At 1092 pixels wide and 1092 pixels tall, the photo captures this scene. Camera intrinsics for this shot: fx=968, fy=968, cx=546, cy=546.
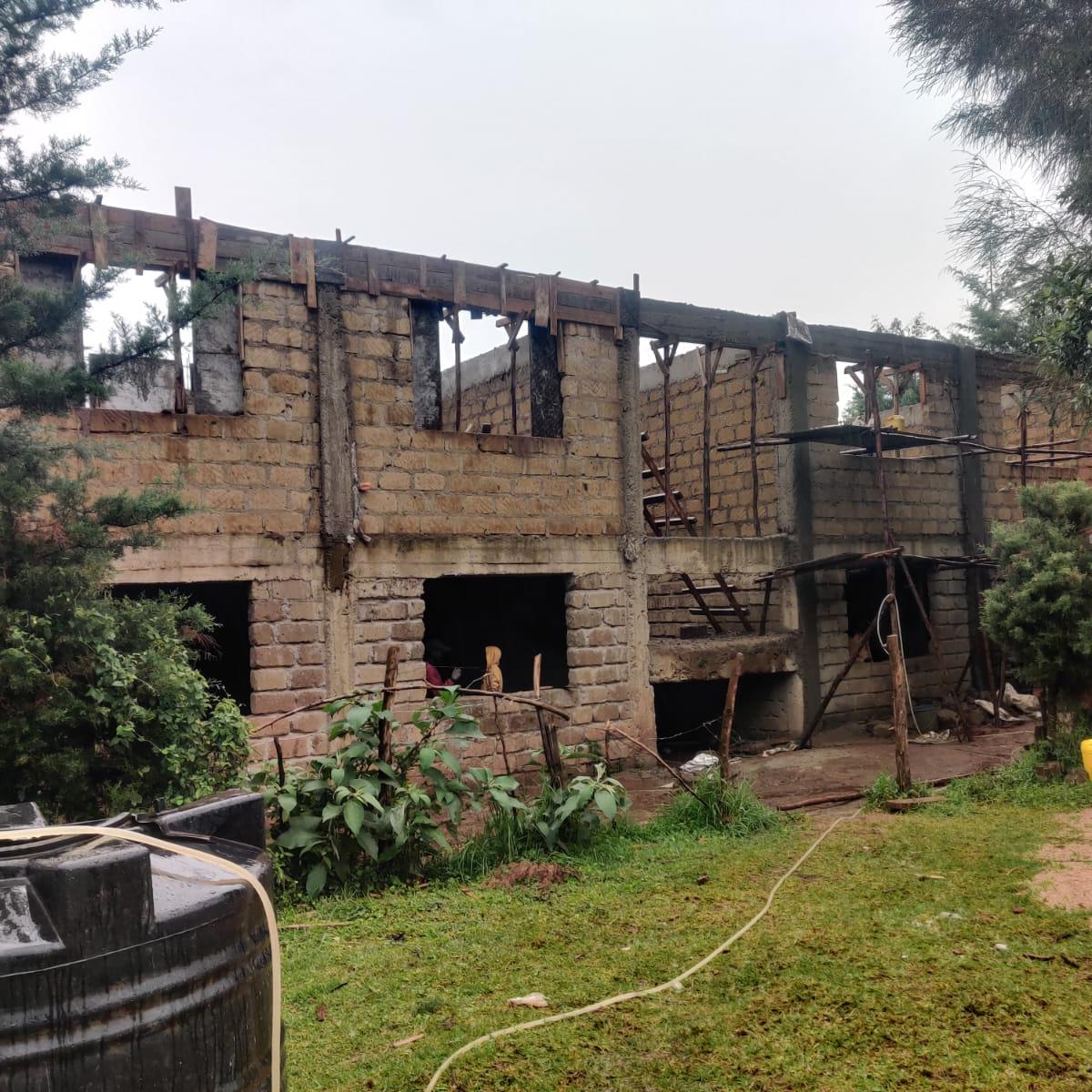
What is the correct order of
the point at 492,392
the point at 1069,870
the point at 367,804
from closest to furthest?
1. the point at 1069,870
2. the point at 367,804
3. the point at 492,392

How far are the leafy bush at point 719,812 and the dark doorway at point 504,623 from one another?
218 inches

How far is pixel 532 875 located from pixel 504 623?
23.8ft

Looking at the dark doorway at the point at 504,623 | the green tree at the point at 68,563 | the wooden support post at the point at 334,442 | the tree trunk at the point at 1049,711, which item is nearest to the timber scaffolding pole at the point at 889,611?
the tree trunk at the point at 1049,711

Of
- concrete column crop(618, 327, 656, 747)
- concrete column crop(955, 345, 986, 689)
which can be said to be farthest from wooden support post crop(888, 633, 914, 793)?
concrete column crop(955, 345, 986, 689)

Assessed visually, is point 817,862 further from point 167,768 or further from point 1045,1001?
point 167,768

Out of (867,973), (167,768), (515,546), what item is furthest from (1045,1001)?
(515,546)

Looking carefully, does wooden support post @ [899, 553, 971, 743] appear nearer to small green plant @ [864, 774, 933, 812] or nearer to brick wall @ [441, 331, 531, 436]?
small green plant @ [864, 774, 933, 812]

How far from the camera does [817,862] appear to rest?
6.07m

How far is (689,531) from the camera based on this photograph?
40.8 ft

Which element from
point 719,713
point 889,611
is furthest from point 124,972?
point 719,713

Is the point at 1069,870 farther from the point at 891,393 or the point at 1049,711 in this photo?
the point at 891,393

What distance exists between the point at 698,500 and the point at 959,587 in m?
3.85

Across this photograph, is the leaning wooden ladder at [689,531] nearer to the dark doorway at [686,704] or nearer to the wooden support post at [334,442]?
the dark doorway at [686,704]

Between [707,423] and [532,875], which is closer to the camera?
[532,875]
